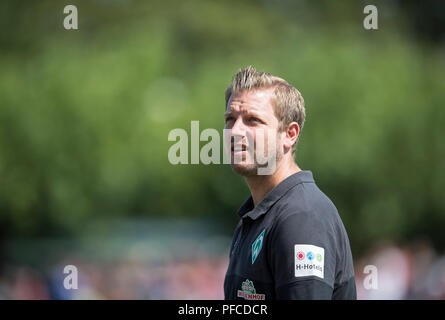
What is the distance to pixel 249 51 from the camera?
901 inches

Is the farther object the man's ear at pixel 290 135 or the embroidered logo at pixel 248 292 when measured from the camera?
the man's ear at pixel 290 135

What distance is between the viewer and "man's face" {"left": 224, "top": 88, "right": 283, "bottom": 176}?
2938mm

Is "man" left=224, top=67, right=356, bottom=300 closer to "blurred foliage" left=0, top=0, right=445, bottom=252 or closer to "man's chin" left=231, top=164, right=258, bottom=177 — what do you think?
"man's chin" left=231, top=164, right=258, bottom=177

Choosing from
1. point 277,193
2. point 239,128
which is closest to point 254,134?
point 239,128

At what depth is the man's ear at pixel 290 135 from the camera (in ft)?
9.88

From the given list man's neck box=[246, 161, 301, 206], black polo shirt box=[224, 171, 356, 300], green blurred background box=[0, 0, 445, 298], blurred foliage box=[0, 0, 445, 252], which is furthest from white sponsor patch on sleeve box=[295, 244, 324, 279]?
blurred foliage box=[0, 0, 445, 252]

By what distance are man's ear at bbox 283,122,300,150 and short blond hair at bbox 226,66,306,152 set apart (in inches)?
0.8

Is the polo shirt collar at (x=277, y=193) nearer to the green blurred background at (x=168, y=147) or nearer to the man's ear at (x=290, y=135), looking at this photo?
the man's ear at (x=290, y=135)

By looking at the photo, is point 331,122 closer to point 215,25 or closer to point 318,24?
point 318,24

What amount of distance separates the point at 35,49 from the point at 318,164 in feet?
32.2

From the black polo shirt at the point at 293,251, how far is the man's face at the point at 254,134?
0.55ft

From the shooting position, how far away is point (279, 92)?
3.00 metres

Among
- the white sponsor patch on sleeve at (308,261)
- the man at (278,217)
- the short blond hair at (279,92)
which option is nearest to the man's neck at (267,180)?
the man at (278,217)

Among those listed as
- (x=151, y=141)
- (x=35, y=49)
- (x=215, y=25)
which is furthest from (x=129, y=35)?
(x=215, y=25)
